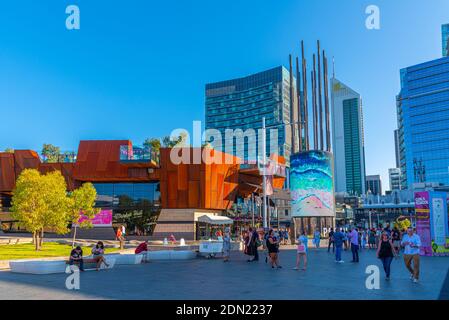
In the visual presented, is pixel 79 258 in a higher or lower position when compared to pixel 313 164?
lower

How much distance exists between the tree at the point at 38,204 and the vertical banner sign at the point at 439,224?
2510 centimetres

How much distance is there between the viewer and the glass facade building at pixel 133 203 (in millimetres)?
50562

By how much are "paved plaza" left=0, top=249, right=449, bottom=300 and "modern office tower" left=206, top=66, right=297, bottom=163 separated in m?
136

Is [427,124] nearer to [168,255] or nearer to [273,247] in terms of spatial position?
[168,255]

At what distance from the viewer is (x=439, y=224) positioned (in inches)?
990

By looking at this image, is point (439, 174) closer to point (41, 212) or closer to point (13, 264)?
point (41, 212)

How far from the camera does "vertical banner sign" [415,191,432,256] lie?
2506 centimetres

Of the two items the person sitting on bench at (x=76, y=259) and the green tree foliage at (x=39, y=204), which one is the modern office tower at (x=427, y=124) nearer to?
the green tree foliage at (x=39, y=204)

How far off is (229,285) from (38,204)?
23.3 m

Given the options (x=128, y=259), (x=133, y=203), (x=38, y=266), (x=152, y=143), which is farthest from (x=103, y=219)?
(x=38, y=266)

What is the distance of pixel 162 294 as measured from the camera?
1069 cm
